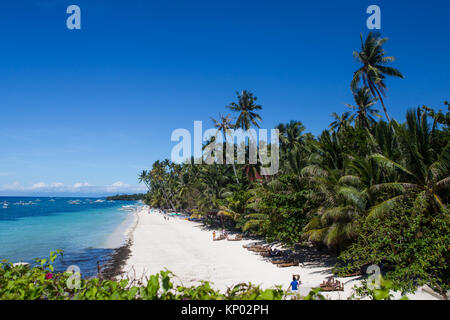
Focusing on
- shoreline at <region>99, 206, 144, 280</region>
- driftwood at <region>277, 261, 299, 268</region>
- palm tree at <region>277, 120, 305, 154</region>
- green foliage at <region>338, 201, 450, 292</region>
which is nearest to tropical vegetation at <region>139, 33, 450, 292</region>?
green foliage at <region>338, 201, 450, 292</region>

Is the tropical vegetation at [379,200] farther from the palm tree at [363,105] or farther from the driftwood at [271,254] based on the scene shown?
the palm tree at [363,105]

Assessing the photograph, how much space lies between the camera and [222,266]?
1599cm

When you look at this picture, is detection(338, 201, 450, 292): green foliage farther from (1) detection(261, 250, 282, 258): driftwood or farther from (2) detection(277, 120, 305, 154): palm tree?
(2) detection(277, 120, 305, 154): palm tree

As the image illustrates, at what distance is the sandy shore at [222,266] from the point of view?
41.2ft

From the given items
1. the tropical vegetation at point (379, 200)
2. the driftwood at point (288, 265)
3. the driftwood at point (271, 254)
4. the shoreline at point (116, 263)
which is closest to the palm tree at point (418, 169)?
the tropical vegetation at point (379, 200)

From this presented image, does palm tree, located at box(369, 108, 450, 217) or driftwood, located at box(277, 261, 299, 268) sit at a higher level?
palm tree, located at box(369, 108, 450, 217)

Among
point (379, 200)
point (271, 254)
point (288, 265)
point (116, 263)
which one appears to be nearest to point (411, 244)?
point (379, 200)

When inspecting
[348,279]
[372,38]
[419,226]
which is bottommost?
[348,279]

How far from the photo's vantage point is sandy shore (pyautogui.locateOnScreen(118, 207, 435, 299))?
41.2ft

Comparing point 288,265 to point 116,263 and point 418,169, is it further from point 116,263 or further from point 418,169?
point 116,263
